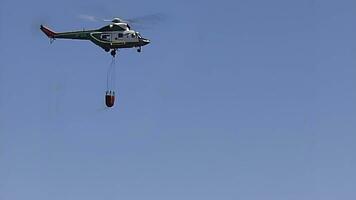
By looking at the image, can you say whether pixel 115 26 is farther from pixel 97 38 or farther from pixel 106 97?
pixel 106 97

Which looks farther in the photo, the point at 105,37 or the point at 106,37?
the point at 105,37

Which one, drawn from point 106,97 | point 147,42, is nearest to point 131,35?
point 147,42

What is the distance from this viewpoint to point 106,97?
12694cm

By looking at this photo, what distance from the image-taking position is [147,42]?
13562 centimetres

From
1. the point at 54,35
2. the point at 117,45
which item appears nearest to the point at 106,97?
the point at 117,45

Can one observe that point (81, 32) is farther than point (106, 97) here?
Yes

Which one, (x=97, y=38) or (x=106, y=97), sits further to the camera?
(x=97, y=38)

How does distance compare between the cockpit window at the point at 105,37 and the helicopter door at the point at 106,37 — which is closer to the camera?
the helicopter door at the point at 106,37

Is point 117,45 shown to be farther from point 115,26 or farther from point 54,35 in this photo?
point 54,35

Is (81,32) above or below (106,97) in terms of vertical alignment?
above

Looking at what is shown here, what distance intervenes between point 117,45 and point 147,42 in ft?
15.7

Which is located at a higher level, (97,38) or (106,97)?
(97,38)

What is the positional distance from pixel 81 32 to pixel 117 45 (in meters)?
8.61

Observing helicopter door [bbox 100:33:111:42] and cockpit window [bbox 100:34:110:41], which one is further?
cockpit window [bbox 100:34:110:41]
